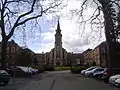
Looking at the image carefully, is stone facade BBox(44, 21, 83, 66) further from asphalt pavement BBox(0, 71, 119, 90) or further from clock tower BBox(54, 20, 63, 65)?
asphalt pavement BBox(0, 71, 119, 90)

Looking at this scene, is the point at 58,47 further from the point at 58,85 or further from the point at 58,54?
the point at 58,85

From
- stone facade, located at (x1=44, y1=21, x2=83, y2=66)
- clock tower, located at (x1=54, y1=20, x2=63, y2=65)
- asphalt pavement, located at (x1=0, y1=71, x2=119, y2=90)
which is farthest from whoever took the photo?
stone facade, located at (x1=44, y1=21, x2=83, y2=66)

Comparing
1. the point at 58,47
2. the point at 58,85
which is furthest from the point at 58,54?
the point at 58,85

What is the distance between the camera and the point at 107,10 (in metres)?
31.4

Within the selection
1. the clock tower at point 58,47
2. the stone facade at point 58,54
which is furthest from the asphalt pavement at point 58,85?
the clock tower at point 58,47

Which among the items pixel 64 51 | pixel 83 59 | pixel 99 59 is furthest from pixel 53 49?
pixel 99 59

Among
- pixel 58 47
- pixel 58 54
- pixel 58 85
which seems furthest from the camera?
pixel 58 47

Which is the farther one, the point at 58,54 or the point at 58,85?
the point at 58,54

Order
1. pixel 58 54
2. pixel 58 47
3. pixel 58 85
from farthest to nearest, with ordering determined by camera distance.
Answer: pixel 58 47 < pixel 58 54 < pixel 58 85

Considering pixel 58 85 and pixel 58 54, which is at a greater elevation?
pixel 58 54

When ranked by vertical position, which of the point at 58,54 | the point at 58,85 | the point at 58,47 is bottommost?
the point at 58,85

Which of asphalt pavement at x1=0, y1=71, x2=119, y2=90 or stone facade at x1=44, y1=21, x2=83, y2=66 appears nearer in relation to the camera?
asphalt pavement at x1=0, y1=71, x2=119, y2=90

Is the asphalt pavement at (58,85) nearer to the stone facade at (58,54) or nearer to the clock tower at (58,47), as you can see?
the stone facade at (58,54)

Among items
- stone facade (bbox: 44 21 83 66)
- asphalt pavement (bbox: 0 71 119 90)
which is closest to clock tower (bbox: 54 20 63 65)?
stone facade (bbox: 44 21 83 66)
